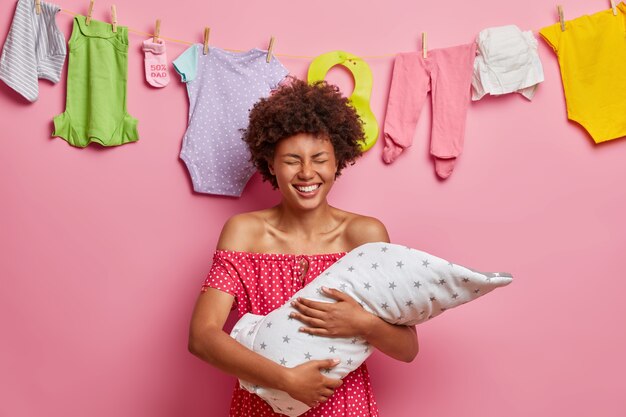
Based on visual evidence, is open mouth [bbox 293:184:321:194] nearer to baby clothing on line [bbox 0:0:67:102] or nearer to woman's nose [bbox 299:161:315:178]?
woman's nose [bbox 299:161:315:178]

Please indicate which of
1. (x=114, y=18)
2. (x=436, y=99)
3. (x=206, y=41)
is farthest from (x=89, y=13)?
(x=436, y=99)

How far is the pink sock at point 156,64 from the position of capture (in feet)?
6.10

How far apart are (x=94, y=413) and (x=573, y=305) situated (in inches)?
50.4

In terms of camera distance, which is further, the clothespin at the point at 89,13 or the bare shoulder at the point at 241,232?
the clothespin at the point at 89,13

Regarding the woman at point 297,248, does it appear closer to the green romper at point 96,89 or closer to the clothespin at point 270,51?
the clothespin at point 270,51

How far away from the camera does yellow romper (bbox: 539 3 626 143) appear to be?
181cm

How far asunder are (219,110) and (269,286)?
0.55m

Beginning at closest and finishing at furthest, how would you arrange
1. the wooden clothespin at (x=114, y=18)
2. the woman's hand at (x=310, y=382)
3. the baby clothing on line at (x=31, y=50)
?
1. the woman's hand at (x=310, y=382)
2. the baby clothing on line at (x=31, y=50)
3. the wooden clothespin at (x=114, y=18)

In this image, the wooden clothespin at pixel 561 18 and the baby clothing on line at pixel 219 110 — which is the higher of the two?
the wooden clothespin at pixel 561 18

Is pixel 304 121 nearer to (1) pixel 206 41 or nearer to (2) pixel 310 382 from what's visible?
(1) pixel 206 41

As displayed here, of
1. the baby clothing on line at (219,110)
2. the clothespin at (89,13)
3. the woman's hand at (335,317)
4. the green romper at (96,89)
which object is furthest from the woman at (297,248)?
the clothespin at (89,13)

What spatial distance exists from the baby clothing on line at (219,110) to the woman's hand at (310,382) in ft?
2.16

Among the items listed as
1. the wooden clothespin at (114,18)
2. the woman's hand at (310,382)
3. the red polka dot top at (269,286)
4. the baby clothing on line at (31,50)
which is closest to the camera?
the woman's hand at (310,382)

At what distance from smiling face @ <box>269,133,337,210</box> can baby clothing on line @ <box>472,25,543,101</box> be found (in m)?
0.52
